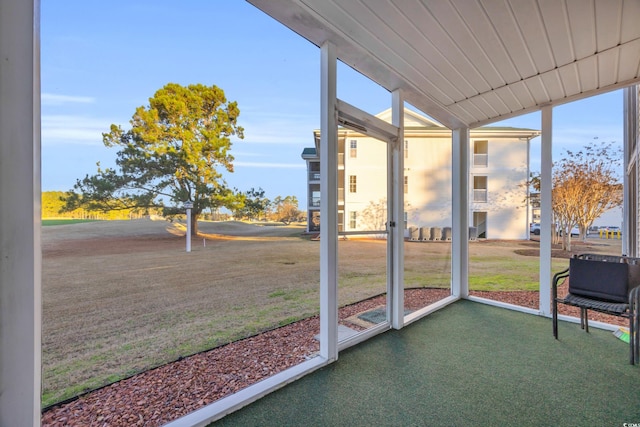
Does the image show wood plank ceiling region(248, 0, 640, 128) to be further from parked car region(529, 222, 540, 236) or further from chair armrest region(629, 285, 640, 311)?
chair armrest region(629, 285, 640, 311)

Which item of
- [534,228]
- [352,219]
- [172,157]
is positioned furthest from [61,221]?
[534,228]

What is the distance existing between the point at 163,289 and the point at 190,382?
64cm

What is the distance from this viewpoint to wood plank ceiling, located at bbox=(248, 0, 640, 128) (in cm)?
168

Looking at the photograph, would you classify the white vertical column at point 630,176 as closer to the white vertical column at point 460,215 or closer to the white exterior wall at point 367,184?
the white vertical column at point 460,215

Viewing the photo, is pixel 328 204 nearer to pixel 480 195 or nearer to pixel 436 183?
pixel 436 183

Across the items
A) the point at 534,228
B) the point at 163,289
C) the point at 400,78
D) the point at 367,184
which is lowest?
the point at 163,289

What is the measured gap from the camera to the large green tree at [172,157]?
1576 millimetres

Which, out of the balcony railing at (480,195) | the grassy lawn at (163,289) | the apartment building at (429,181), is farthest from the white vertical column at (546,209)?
the grassy lawn at (163,289)

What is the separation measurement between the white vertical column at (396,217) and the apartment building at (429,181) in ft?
0.26

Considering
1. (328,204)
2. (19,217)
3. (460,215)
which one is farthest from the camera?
(460,215)

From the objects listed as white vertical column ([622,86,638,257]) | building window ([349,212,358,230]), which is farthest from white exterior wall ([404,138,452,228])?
white vertical column ([622,86,638,257])

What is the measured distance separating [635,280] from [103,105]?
411cm

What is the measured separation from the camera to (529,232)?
407 cm

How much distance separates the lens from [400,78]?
8.35ft
